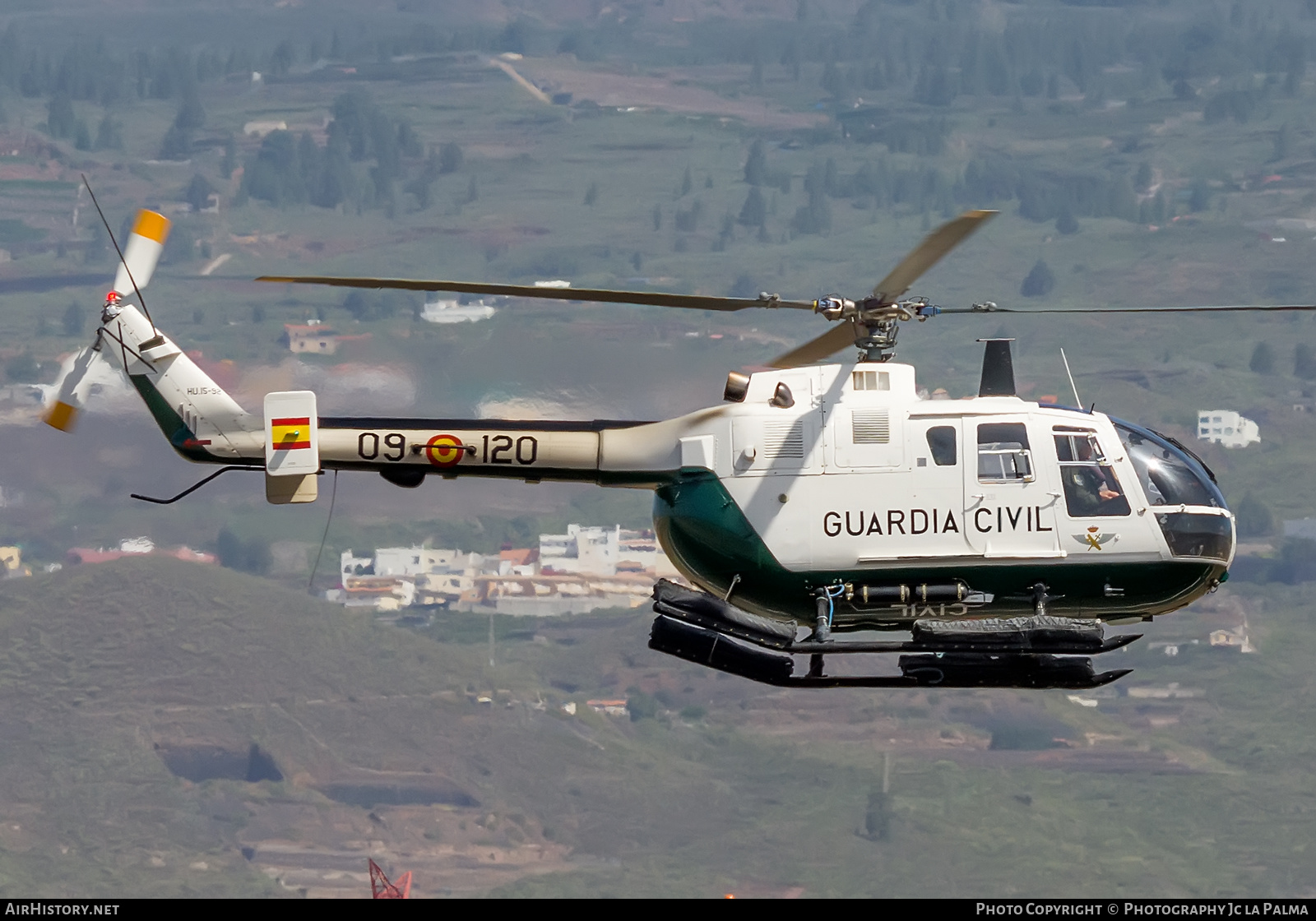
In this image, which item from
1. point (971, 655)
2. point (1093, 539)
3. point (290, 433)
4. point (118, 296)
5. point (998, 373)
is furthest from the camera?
point (118, 296)

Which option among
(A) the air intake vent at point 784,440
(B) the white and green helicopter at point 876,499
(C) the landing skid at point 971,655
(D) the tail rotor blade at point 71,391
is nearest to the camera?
(C) the landing skid at point 971,655

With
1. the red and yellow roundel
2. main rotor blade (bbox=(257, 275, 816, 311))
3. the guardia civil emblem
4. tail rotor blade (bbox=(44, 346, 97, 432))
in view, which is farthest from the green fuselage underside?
tail rotor blade (bbox=(44, 346, 97, 432))

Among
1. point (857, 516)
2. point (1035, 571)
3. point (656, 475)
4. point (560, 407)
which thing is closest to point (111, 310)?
point (656, 475)

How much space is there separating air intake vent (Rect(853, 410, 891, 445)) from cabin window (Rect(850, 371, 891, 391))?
333 mm

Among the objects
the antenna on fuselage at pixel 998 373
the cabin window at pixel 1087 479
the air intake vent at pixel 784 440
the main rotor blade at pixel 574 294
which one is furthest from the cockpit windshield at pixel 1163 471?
the main rotor blade at pixel 574 294

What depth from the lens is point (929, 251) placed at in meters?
27.3

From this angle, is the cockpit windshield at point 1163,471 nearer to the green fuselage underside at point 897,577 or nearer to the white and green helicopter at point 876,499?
the white and green helicopter at point 876,499

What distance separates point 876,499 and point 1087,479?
266cm

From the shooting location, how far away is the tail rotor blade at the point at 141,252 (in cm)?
3238

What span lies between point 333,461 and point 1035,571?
900 cm

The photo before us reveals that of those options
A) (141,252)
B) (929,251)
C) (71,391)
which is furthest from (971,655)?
(141,252)

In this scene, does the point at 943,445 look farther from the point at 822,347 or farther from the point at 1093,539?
the point at 822,347

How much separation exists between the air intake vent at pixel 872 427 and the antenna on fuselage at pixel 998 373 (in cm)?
139

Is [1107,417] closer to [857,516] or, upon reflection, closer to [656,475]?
[857,516]
